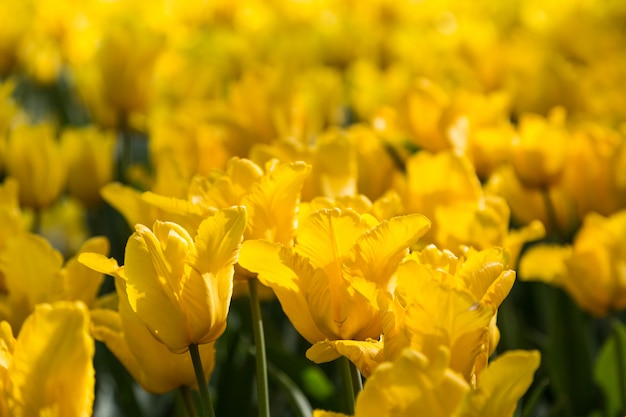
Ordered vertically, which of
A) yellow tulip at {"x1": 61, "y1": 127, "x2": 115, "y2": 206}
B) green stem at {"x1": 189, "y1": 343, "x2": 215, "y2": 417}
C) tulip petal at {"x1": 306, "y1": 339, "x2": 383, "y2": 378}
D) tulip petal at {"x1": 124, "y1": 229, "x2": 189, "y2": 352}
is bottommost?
yellow tulip at {"x1": 61, "y1": 127, "x2": 115, "y2": 206}

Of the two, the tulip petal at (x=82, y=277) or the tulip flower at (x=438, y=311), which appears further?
the tulip petal at (x=82, y=277)

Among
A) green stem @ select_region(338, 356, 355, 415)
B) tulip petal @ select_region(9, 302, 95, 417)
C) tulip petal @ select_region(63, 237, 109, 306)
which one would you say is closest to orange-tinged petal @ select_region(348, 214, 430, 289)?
green stem @ select_region(338, 356, 355, 415)

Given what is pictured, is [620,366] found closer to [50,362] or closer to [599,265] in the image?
[599,265]

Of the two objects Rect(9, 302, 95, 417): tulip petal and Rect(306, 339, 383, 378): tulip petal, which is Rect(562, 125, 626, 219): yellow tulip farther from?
Rect(9, 302, 95, 417): tulip petal

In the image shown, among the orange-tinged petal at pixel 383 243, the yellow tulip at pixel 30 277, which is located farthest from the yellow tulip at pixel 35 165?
the orange-tinged petal at pixel 383 243

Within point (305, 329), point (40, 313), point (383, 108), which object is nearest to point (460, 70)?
point (383, 108)

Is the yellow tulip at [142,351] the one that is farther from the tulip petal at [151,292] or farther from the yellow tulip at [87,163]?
the yellow tulip at [87,163]

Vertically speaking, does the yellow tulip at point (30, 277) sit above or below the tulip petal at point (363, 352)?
below

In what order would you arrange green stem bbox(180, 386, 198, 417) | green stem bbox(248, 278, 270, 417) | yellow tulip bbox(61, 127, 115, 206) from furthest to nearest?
yellow tulip bbox(61, 127, 115, 206), green stem bbox(180, 386, 198, 417), green stem bbox(248, 278, 270, 417)

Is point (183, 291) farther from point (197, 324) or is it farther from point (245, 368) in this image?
point (245, 368)
